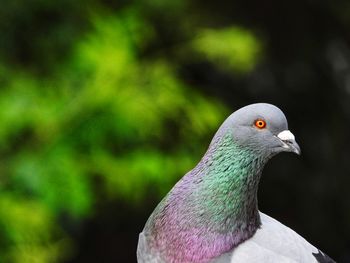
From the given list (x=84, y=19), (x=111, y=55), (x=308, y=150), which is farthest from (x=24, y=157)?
(x=308, y=150)

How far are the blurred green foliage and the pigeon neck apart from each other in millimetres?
2059

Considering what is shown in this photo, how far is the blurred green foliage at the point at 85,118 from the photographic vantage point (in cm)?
519

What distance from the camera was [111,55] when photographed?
17.3 feet

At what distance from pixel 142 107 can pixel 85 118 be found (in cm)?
36

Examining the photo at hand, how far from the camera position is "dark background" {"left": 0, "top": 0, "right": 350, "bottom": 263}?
5.23m

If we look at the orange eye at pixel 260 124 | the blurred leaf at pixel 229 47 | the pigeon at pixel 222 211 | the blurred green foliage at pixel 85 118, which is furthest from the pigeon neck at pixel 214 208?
the blurred leaf at pixel 229 47

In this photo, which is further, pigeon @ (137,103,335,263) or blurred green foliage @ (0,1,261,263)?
blurred green foliage @ (0,1,261,263)

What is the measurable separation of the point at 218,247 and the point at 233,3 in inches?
157

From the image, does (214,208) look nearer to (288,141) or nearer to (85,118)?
(288,141)

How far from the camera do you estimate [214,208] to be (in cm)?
315

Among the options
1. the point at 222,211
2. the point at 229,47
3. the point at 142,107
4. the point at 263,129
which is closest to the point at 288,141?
the point at 263,129

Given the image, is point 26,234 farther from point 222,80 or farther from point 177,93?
point 222,80

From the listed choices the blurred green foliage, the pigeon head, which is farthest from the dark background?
the pigeon head

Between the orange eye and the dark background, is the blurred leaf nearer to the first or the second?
the dark background
